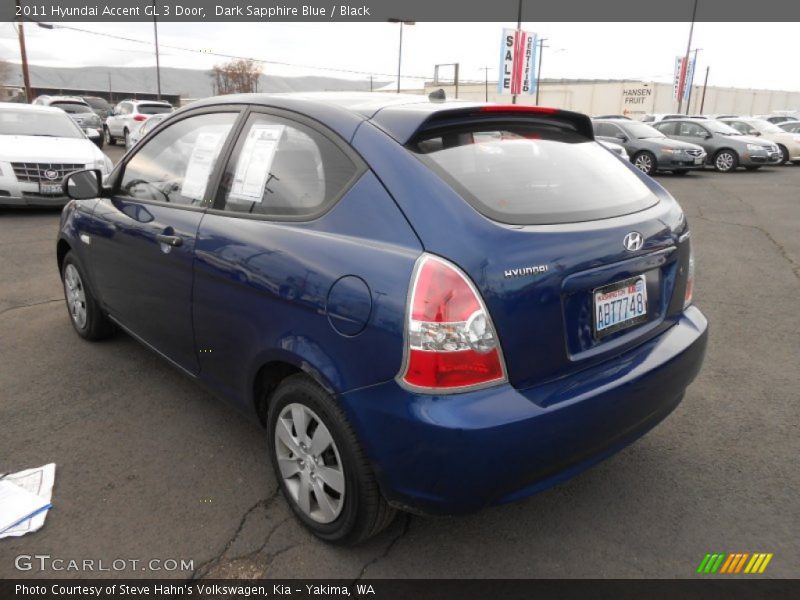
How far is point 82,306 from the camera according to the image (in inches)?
172

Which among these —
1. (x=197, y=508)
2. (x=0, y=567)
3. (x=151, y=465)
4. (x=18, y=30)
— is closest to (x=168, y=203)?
(x=151, y=465)

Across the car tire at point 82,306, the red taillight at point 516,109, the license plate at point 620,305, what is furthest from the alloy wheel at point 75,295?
the license plate at point 620,305

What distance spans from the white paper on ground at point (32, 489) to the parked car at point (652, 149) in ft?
50.5

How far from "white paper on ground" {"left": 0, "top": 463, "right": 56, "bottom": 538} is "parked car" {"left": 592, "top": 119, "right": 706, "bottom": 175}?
1540 centimetres

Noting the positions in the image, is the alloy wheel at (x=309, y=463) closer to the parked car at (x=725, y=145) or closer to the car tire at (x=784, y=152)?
the parked car at (x=725, y=145)

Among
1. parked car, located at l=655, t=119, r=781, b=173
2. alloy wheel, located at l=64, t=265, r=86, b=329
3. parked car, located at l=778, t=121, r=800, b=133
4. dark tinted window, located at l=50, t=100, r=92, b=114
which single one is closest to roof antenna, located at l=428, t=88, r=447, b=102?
alloy wheel, located at l=64, t=265, r=86, b=329

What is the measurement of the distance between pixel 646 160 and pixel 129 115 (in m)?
16.6

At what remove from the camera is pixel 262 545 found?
243 centimetres

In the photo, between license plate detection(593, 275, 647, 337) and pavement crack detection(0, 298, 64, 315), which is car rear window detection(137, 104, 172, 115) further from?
license plate detection(593, 275, 647, 337)

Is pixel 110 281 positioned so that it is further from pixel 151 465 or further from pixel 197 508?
pixel 197 508

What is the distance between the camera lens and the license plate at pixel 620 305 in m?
2.20

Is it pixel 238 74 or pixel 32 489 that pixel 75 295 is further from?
pixel 238 74

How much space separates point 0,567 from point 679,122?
19918 mm

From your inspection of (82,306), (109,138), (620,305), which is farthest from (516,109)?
(109,138)
